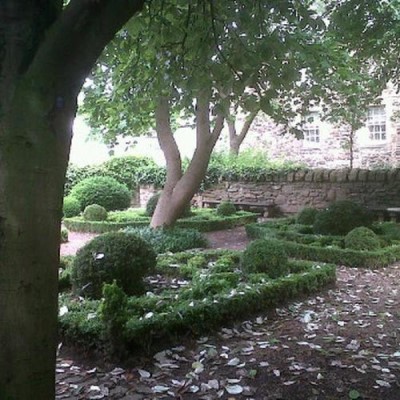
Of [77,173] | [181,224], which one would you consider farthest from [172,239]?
[77,173]

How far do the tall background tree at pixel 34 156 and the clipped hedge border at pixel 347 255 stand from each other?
465 cm

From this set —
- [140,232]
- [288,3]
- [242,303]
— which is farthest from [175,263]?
[288,3]

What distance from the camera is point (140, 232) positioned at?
342 inches

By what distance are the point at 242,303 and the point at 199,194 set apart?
10.8 metres

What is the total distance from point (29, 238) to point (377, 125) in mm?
17447

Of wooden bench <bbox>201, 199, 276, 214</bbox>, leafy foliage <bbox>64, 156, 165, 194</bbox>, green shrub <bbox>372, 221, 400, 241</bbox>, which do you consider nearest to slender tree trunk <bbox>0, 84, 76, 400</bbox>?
green shrub <bbox>372, 221, 400, 241</bbox>

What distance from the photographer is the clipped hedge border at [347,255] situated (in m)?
6.43

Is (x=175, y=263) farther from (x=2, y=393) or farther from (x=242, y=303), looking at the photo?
(x=2, y=393)

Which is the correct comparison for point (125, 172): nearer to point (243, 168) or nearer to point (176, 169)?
point (243, 168)

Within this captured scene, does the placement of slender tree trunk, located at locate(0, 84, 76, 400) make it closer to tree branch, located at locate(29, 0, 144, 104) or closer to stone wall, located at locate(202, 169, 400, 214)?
tree branch, located at locate(29, 0, 144, 104)

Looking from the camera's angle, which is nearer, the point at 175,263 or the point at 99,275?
the point at 99,275

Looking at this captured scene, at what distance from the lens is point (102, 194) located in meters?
14.0

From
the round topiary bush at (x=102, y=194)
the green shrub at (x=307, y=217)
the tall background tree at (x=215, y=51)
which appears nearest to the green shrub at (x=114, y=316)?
the tall background tree at (x=215, y=51)

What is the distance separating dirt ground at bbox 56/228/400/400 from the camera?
2.77 metres
